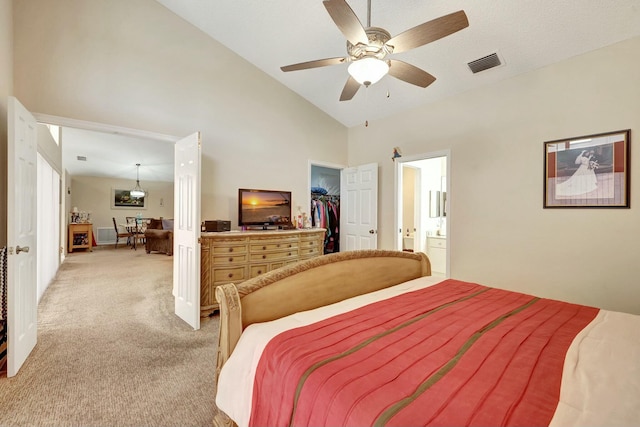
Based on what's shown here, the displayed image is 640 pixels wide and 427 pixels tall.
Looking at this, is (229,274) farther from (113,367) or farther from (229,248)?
(113,367)

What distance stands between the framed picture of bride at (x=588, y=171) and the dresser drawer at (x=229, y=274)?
11.3ft

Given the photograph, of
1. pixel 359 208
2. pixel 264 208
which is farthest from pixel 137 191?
pixel 359 208

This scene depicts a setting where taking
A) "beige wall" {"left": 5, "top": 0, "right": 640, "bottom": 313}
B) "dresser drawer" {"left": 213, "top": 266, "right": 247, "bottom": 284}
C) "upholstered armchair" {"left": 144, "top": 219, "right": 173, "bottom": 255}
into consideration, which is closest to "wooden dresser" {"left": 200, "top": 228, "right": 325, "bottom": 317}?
"dresser drawer" {"left": 213, "top": 266, "right": 247, "bottom": 284}

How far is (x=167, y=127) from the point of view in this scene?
3.28m

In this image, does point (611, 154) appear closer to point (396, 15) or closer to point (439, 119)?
point (439, 119)

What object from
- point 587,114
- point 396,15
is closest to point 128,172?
point 396,15

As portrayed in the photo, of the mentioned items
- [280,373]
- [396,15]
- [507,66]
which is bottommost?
[280,373]

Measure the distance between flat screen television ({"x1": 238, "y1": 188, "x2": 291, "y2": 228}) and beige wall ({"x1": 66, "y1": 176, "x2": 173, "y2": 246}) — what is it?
746 cm

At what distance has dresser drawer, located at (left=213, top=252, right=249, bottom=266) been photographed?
3.13m

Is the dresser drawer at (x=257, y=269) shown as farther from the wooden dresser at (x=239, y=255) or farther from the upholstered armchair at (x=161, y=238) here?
the upholstered armchair at (x=161, y=238)

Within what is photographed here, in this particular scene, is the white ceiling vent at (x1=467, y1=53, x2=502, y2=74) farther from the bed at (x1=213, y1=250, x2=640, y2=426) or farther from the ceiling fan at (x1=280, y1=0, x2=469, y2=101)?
the bed at (x1=213, y1=250, x2=640, y2=426)

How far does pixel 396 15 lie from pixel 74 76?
3207mm

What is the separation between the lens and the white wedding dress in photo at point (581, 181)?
8.86 ft

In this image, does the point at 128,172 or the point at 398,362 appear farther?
the point at 128,172
